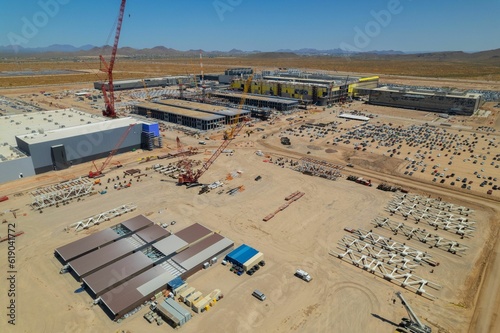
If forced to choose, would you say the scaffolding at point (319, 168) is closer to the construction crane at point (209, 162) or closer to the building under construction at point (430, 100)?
the construction crane at point (209, 162)

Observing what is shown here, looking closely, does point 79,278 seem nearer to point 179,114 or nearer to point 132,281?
point 132,281

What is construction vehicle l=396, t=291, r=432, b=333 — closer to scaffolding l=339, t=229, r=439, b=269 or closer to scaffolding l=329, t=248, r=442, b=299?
scaffolding l=329, t=248, r=442, b=299

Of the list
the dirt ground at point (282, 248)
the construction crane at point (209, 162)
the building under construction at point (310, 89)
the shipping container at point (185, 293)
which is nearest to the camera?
the dirt ground at point (282, 248)

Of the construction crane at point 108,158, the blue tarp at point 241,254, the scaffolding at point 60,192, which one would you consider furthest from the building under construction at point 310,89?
the blue tarp at point 241,254

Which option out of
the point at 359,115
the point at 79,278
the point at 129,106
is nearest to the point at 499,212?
the point at 79,278

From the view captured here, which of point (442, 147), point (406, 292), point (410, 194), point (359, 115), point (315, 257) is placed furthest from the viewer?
point (359, 115)

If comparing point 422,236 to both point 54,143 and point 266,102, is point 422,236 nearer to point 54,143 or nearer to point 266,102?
point 54,143

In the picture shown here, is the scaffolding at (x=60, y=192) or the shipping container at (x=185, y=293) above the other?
the scaffolding at (x=60, y=192)
